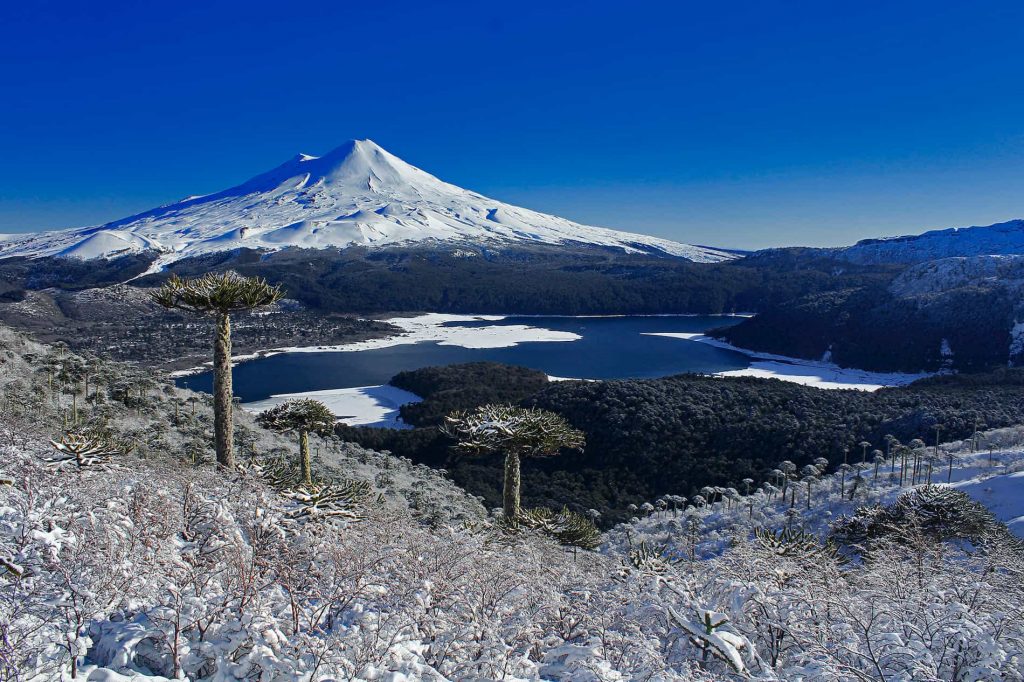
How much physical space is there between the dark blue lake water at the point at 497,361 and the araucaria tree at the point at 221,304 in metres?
27.2

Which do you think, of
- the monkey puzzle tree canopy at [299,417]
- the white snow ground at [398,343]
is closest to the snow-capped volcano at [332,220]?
the white snow ground at [398,343]

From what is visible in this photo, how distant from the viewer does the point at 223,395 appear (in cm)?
732

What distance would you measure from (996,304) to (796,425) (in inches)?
1557

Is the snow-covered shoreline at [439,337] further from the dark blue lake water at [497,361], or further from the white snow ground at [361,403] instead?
the white snow ground at [361,403]

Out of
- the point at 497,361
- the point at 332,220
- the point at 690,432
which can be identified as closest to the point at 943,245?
the point at 497,361

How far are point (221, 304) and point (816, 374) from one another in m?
42.5

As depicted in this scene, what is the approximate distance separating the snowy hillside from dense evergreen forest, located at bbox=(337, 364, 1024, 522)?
99.3 meters

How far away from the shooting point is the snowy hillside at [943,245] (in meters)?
107

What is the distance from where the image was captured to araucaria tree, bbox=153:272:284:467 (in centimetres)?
698

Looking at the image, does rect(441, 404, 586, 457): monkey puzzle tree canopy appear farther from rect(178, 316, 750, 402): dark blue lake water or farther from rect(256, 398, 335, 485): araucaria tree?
rect(178, 316, 750, 402): dark blue lake water

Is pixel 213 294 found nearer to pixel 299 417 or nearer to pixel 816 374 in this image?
pixel 299 417

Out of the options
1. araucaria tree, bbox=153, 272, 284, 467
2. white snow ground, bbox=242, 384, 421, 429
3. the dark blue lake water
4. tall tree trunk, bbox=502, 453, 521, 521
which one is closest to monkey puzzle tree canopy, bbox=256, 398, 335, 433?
araucaria tree, bbox=153, 272, 284, 467

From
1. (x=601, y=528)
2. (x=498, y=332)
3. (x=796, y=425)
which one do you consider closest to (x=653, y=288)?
(x=498, y=332)

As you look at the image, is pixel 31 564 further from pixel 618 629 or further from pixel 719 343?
pixel 719 343
